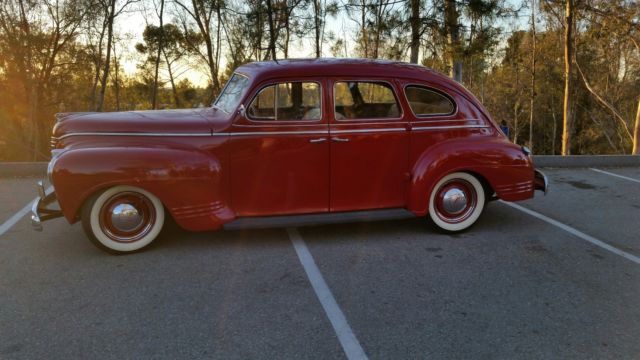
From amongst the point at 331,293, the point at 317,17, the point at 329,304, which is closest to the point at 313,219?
the point at 331,293

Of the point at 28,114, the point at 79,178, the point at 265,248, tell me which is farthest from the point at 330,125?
the point at 28,114

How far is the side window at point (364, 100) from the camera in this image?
4715 mm

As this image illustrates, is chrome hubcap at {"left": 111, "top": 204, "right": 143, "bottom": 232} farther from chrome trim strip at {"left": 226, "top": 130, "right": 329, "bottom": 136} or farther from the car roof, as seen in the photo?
the car roof

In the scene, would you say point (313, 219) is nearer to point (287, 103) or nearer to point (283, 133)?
point (283, 133)

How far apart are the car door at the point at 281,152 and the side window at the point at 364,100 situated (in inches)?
7.9

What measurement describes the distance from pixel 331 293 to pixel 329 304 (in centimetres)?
18

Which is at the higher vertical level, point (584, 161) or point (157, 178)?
point (157, 178)

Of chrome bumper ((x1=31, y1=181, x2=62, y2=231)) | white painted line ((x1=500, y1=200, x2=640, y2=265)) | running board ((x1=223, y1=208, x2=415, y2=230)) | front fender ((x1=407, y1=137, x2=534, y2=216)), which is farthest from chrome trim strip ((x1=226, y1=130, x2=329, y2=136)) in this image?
white painted line ((x1=500, y1=200, x2=640, y2=265))

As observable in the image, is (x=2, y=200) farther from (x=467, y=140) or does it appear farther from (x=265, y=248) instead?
(x=467, y=140)

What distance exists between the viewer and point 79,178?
400 centimetres

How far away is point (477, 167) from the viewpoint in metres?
4.93

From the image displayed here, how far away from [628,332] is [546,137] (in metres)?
40.2

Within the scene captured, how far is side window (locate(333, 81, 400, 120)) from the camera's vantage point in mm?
4715

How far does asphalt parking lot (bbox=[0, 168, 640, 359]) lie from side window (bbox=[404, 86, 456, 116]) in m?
1.29
